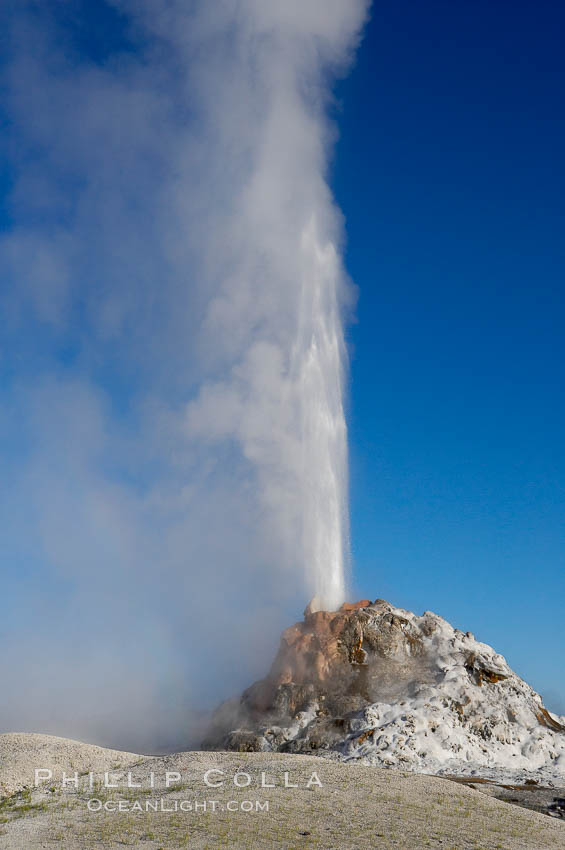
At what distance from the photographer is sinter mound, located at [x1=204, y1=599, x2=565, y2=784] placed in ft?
147

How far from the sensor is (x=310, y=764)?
33.5m

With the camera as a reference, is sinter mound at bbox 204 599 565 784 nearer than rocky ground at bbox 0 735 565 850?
No

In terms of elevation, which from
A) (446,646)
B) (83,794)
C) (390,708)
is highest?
(446,646)

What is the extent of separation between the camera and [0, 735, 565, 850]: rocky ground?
22.9 meters

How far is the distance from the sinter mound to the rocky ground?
33.2 feet

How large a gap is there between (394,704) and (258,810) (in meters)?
25.7

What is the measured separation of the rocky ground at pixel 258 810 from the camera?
22.9m

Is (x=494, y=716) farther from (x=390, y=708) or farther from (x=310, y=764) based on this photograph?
(x=310, y=764)

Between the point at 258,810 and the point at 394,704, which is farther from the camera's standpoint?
the point at 394,704

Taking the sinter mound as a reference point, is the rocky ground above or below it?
below

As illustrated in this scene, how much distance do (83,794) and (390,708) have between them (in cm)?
2546

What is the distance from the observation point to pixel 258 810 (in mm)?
25781

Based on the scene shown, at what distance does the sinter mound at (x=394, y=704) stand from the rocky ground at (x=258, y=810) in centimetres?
1012

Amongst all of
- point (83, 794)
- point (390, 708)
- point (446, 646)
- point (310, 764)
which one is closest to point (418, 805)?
point (310, 764)
